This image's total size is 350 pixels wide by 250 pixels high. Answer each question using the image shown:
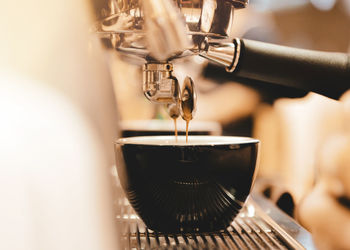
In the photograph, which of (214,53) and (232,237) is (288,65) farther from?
(232,237)

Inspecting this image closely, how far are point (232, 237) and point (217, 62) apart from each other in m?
0.22

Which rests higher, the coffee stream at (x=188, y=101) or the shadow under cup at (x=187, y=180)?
the coffee stream at (x=188, y=101)

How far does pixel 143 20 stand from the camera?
1.37ft

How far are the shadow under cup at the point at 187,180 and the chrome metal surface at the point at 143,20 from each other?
12cm

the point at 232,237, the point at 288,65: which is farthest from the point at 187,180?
the point at 288,65

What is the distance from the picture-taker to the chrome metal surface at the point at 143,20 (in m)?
0.43

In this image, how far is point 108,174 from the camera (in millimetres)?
448

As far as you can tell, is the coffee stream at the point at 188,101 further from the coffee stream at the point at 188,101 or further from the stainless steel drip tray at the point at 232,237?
the stainless steel drip tray at the point at 232,237

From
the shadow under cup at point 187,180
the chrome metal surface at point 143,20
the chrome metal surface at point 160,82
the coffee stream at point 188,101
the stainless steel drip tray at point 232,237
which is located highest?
the chrome metal surface at point 143,20

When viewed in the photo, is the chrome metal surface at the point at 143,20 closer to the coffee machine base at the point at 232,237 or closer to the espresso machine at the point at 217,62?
the espresso machine at the point at 217,62

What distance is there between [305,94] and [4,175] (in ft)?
3.51

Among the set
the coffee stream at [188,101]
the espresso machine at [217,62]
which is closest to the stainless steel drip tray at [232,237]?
the espresso machine at [217,62]

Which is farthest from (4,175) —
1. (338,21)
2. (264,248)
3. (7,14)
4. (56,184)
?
(338,21)

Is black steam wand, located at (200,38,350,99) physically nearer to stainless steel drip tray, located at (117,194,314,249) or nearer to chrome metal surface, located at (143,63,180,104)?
chrome metal surface, located at (143,63,180,104)
